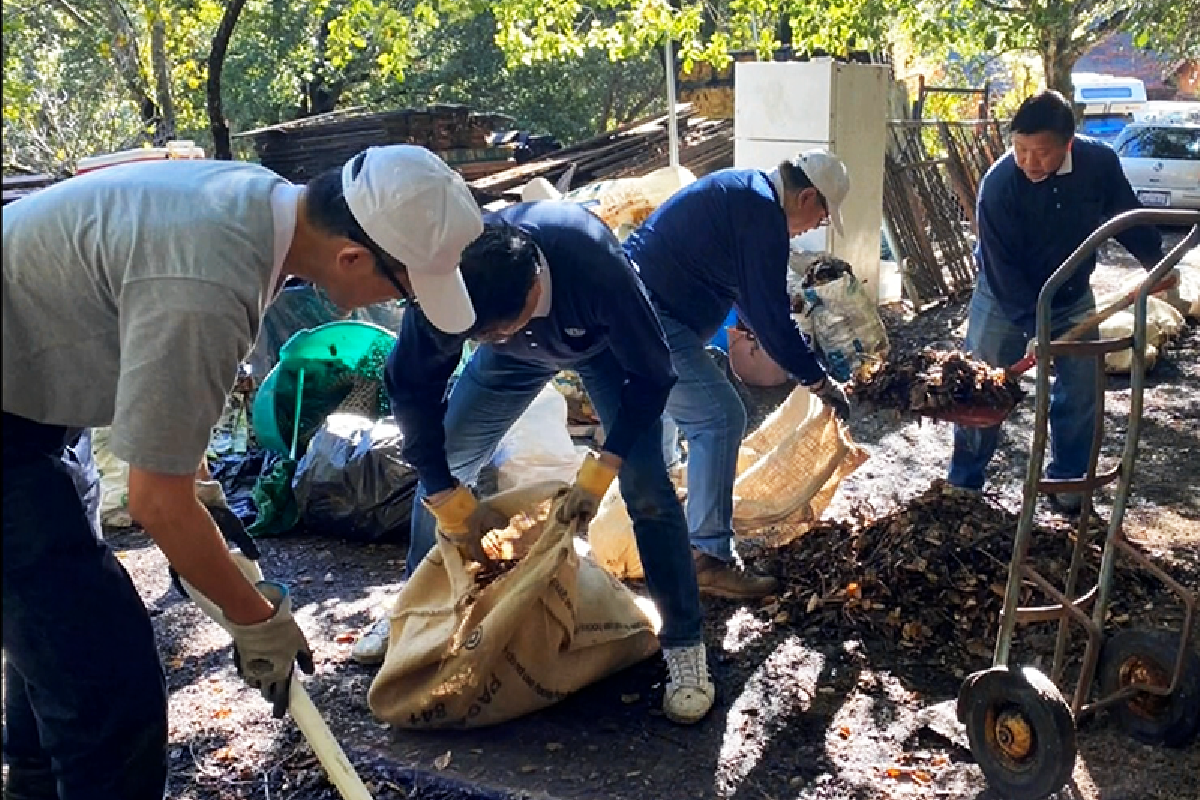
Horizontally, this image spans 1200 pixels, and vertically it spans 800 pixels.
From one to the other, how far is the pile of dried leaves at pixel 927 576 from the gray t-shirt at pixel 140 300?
7.86 feet

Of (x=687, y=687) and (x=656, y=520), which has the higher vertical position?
(x=656, y=520)

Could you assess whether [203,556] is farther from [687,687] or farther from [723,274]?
[723,274]

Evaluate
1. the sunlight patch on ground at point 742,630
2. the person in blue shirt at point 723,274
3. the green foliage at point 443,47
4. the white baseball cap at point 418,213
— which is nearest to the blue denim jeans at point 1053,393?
the person in blue shirt at point 723,274

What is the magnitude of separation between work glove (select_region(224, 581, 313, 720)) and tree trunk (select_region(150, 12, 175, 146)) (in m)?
9.52

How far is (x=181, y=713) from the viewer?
10.4 ft

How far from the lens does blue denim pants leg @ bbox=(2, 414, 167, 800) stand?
1.81 m

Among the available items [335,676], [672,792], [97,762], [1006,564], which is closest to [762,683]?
[672,792]

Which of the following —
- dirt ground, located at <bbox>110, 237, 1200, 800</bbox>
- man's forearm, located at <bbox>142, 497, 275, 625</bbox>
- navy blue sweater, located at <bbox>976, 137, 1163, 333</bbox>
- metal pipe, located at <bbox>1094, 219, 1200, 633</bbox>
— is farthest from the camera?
navy blue sweater, located at <bbox>976, 137, 1163, 333</bbox>

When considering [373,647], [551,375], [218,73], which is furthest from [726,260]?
[218,73]

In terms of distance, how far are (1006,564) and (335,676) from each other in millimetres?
2154

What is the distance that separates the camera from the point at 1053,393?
14.6 feet

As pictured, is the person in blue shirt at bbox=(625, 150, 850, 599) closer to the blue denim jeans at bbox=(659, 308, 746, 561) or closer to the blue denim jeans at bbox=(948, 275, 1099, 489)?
the blue denim jeans at bbox=(659, 308, 746, 561)

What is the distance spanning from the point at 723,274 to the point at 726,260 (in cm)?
5

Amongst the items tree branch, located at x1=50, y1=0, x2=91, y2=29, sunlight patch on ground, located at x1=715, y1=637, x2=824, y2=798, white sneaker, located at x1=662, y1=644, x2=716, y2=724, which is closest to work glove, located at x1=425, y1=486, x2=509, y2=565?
white sneaker, located at x1=662, y1=644, x2=716, y2=724
